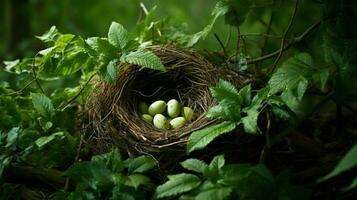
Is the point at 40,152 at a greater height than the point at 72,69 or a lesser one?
lesser

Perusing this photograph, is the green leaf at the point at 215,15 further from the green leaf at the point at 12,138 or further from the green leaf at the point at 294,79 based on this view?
the green leaf at the point at 12,138

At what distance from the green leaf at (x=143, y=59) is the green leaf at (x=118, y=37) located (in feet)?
0.12

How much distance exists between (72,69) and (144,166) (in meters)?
0.39

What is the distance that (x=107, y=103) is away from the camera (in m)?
1.34

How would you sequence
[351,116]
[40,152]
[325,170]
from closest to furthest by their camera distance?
[325,170] → [40,152] → [351,116]

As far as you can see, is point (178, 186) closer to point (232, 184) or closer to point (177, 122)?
point (232, 184)

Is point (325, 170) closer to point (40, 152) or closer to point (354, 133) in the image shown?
point (354, 133)

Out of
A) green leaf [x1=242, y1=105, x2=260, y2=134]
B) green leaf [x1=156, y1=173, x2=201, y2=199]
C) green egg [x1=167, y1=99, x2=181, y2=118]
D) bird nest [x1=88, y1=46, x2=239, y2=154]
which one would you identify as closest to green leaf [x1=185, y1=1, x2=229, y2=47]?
bird nest [x1=88, y1=46, x2=239, y2=154]

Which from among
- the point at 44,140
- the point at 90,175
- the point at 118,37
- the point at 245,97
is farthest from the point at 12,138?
the point at 245,97

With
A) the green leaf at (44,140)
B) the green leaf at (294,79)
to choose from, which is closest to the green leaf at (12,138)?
the green leaf at (44,140)

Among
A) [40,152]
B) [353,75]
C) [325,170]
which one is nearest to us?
[353,75]

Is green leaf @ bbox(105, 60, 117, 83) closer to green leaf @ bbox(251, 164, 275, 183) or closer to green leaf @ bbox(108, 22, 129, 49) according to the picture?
green leaf @ bbox(108, 22, 129, 49)

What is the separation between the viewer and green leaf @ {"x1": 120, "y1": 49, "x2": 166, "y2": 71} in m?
1.19

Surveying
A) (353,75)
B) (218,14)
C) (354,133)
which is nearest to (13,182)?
(218,14)
